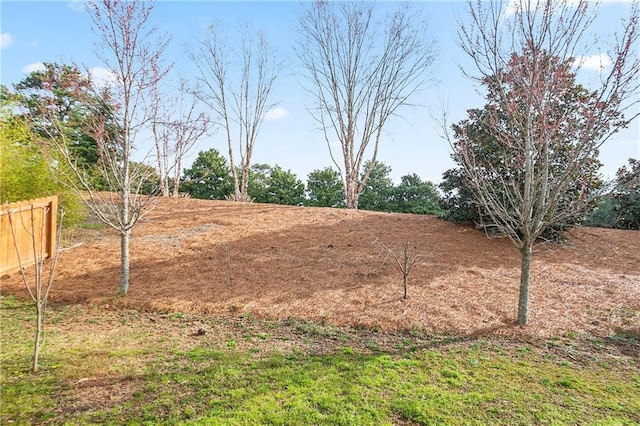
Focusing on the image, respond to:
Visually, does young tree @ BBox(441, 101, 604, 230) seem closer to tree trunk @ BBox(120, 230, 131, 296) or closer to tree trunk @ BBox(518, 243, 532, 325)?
tree trunk @ BBox(518, 243, 532, 325)

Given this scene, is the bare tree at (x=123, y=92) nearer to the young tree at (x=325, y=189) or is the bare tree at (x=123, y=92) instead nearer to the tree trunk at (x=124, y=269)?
the tree trunk at (x=124, y=269)

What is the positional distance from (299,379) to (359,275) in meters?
2.95

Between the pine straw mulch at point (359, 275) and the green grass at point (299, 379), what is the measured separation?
53cm

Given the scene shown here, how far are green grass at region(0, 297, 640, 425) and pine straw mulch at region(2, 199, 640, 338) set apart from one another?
53 centimetres

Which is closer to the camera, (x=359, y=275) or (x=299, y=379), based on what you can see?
(x=299, y=379)

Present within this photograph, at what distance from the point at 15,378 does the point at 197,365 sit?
4.82 feet

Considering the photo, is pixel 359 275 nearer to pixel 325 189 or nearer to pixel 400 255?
pixel 400 255

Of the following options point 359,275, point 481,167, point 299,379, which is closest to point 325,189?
point 481,167

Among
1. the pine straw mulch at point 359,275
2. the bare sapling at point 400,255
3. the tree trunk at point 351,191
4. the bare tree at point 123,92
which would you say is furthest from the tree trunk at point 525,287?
the tree trunk at point 351,191

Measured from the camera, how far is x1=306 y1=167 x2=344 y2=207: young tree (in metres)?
17.9

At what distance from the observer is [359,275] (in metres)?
5.72

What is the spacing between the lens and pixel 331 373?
3057 mm

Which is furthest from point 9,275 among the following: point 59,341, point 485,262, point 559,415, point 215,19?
point 215,19

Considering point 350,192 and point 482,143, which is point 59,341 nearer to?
point 482,143
